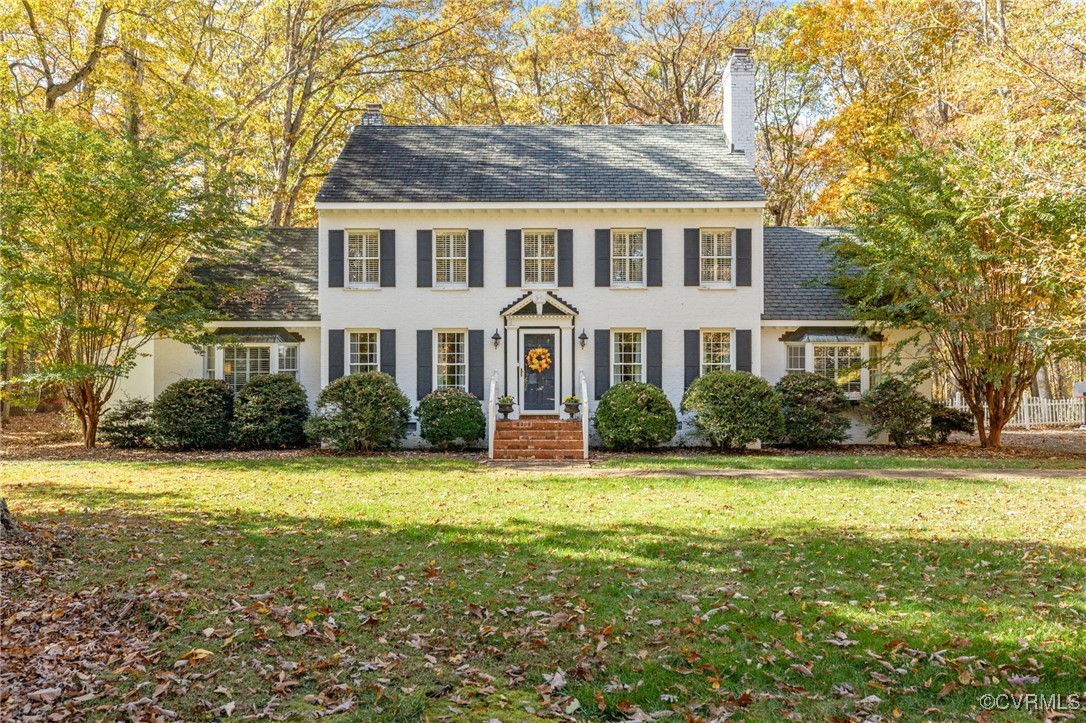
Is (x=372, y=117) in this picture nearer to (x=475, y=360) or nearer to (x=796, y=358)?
(x=475, y=360)

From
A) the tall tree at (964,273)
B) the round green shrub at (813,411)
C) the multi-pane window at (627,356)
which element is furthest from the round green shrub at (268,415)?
the tall tree at (964,273)

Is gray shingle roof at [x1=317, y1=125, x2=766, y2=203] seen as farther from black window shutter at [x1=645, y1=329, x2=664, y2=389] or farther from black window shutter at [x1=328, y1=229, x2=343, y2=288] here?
black window shutter at [x1=645, y1=329, x2=664, y2=389]

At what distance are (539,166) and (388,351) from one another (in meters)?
6.24

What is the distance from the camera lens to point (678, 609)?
5516 millimetres

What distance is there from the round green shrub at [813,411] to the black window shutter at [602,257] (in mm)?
4973

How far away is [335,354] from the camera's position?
17.8 metres

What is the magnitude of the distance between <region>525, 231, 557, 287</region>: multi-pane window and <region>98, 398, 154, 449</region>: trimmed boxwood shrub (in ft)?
31.4

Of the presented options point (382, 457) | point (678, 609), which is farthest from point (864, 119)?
point (678, 609)

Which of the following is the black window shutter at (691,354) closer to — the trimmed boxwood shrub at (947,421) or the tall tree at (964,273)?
the tall tree at (964,273)

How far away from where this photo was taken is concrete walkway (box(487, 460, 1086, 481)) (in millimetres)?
12062

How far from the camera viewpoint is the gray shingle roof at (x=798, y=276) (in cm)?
1866

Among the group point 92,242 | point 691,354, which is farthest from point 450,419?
point 92,242

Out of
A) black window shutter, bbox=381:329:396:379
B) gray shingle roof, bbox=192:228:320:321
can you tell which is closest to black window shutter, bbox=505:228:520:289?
black window shutter, bbox=381:329:396:379

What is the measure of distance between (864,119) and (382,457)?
66.1 ft
